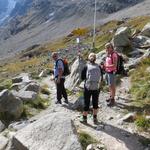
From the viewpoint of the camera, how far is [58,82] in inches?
799

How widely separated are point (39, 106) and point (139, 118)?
6330 mm

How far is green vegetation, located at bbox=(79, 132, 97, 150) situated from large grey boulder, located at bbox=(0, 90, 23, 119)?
4.43 m

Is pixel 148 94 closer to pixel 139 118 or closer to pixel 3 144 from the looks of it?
pixel 139 118

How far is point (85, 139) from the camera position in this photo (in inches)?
553

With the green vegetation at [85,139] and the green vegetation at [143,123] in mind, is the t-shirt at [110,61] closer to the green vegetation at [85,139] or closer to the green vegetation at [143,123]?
the green vegetation at [143,123]

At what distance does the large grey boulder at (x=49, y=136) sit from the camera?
37.7ft

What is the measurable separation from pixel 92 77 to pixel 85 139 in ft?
8.25

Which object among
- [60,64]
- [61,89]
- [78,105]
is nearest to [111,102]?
[78,105]

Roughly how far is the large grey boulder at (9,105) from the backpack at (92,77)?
144 inches

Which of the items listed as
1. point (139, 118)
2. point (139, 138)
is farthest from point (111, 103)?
point (139, 138)

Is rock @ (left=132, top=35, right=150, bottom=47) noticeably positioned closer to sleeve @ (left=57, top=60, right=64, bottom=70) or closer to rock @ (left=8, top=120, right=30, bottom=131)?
sleeve @ (left=57, top=60, right=64, bottom=70)

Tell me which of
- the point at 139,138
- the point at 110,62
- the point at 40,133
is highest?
the point at 110,62

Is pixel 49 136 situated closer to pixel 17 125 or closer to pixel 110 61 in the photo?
pixel 17 125

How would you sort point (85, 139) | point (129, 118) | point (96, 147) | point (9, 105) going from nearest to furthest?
point (96, 147) → point (85, 139) → point (129, 118) → point (9, 105)
